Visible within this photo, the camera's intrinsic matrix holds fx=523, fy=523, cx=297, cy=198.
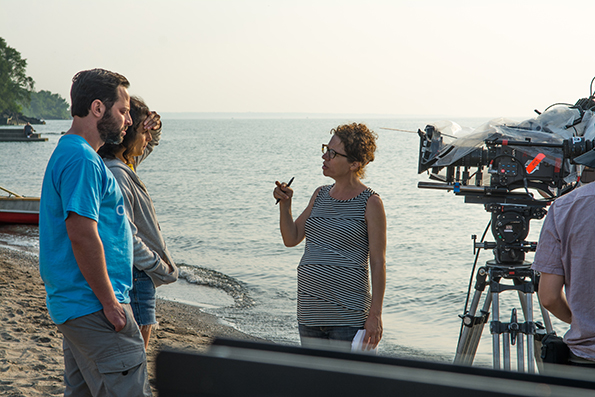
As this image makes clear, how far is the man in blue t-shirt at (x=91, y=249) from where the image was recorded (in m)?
1.95

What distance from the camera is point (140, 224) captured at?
2.60m

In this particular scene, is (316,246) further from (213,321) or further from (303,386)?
(213,321)

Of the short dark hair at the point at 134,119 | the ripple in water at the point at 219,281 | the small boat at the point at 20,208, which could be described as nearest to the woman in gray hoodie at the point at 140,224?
the short dark hair at the point at 134,119

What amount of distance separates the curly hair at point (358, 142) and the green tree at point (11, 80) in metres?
86.9

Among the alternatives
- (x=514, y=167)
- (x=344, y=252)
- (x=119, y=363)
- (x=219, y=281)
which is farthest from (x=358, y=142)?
(x=219, y=281)

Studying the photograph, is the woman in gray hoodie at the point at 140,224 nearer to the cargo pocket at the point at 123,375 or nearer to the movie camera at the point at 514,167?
the cargo pocket at the point at 123,375

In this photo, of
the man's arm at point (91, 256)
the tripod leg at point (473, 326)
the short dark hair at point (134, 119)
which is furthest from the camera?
the tripod leg at point (473, 326)

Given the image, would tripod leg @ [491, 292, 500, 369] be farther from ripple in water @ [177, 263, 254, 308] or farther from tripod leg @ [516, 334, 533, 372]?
ripple in water @ [177, 263, 254, 308]

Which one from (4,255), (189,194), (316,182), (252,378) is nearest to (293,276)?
(4,255)

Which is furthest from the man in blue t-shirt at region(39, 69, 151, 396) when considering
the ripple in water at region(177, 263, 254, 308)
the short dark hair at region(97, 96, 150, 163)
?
the ripple in water at region(177, 263, 254, 308)

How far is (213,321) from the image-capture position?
774cm

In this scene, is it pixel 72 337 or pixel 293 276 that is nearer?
pixel 72 337

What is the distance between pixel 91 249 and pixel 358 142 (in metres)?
1.55

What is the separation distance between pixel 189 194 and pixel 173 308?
16.9 meters
